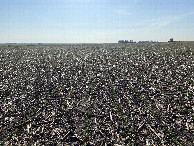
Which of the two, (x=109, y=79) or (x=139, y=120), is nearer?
(x=139, y=120)

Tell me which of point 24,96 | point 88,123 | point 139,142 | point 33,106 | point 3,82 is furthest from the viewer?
point 3,82

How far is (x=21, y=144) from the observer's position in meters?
8.84

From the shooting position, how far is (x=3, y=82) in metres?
20.3

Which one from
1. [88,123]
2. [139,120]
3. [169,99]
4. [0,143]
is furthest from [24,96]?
[169,99]

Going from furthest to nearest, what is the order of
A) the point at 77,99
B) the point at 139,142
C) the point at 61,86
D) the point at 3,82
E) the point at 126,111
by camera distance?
the point at 3,82 → the point at 61,86 → the point at 77,99 → the point at 126,111 → the point at 139,142

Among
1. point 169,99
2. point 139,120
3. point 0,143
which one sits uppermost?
point 169,99

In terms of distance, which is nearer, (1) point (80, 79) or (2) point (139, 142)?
(2) point (139, 142)

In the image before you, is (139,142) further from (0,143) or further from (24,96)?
(24,96)

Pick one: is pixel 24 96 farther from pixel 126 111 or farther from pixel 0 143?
pixel 126 111

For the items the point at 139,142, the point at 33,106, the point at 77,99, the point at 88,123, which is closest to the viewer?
the point at 139,142

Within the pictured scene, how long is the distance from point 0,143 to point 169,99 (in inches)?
553

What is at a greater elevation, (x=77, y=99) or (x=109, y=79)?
(x=109, y=79)

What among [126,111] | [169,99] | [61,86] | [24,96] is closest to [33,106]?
[24,96]

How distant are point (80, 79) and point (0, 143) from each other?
13228 mm
